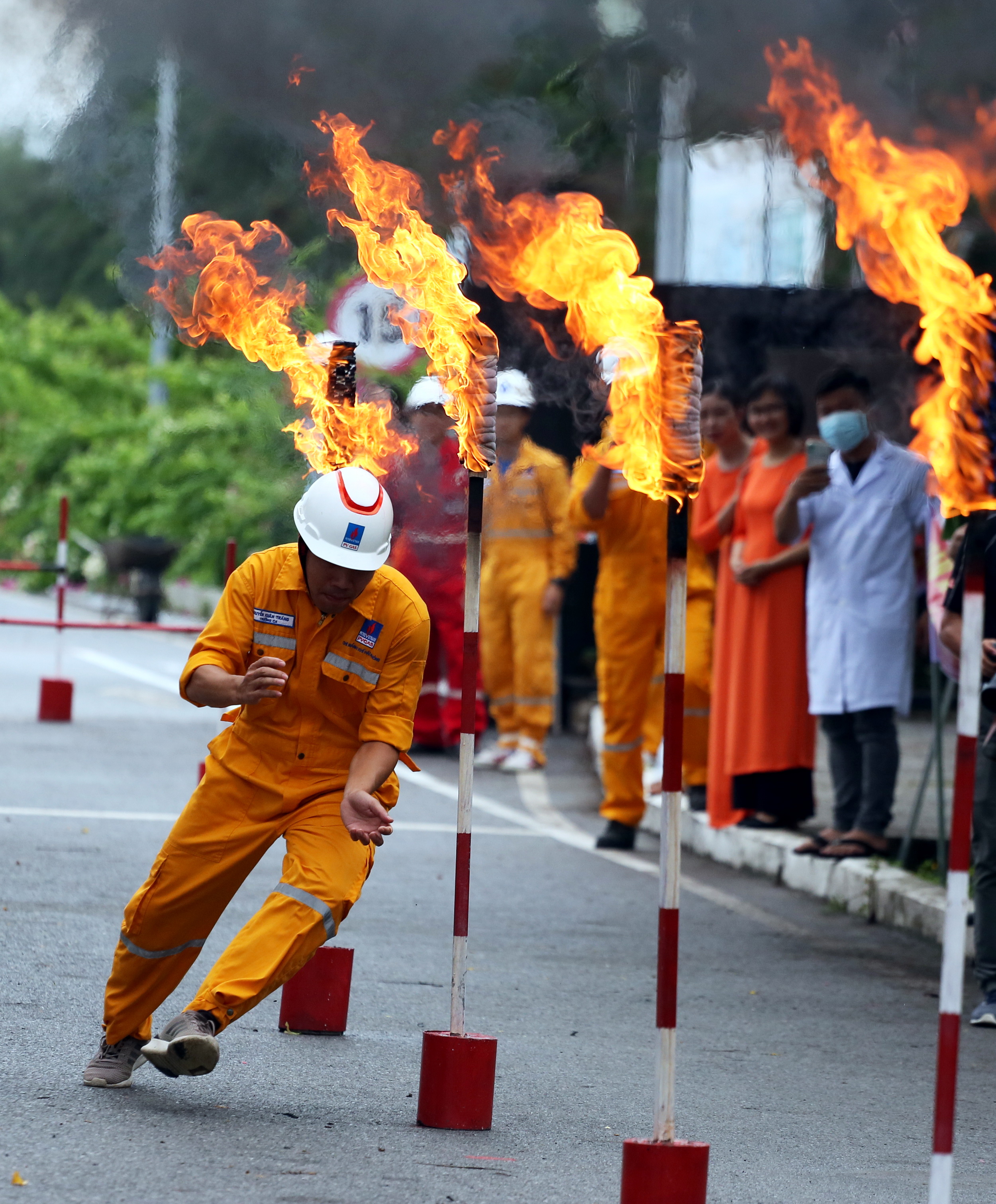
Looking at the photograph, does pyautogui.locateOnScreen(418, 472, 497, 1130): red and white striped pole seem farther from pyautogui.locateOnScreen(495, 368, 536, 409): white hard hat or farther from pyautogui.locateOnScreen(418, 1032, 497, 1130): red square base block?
pyautogui.locateOnScreen(495, 368, 536, 409): white hard hat

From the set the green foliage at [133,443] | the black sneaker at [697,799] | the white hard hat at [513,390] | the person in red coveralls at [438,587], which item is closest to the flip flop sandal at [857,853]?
the black sneaker at [697,799]

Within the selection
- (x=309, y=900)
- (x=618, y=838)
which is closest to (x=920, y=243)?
(x=309, y=900)

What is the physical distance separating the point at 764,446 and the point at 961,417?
5239mm

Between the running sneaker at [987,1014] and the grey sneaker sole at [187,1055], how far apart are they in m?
2.81

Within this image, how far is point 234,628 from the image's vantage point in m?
5.08

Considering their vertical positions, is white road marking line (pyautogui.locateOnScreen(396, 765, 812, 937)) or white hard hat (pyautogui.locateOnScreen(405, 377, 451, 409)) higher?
white hard hat (pyautogui.locateOnScreen(405, 377, 451, 409))

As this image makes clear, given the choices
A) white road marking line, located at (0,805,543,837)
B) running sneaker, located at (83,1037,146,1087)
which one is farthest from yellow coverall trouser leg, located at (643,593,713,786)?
running sneaker, located at (83,1037,146,1087)

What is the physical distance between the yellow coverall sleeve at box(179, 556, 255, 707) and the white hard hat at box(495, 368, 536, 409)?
541 cm

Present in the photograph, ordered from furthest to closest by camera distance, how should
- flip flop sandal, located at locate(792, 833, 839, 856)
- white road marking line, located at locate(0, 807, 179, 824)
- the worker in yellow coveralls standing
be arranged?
the worker in yellow coveralls standing < white road marking line, located at locate(0, 807, 179, 824) < flip flop sandal, located at locate(792, 833, 839, 856)

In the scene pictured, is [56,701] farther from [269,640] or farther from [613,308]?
[613,308]

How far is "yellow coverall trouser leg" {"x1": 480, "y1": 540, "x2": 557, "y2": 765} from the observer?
12.2 m

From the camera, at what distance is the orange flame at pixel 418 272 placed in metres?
4.92

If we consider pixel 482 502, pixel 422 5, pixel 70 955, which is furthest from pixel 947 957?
pixel 422 5

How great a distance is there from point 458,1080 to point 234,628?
4.26ft
